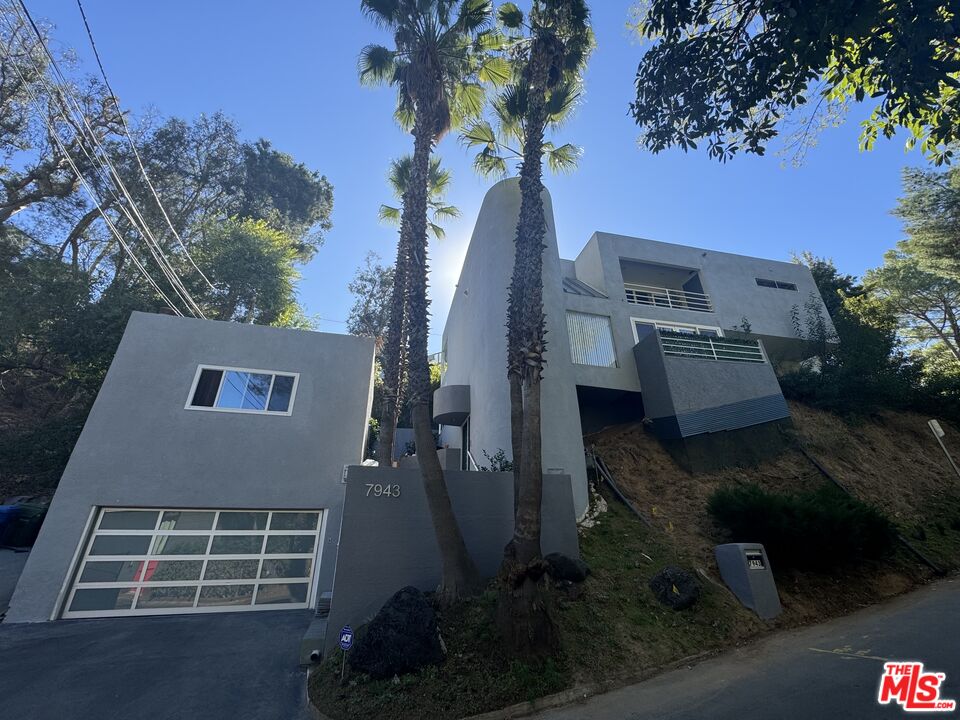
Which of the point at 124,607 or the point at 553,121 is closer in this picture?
the point at 124,607

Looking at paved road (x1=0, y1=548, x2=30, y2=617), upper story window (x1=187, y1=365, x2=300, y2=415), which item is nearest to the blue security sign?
upper story window (x1=187, y1=365, x2=300, y2=415)

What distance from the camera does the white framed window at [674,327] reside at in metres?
13.4

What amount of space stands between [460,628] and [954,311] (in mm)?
30669

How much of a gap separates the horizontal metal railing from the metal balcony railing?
306 centimetres

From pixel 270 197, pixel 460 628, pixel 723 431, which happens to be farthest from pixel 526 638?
pixel 270 197

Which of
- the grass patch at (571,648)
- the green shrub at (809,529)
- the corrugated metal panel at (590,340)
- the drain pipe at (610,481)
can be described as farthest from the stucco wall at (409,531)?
the corrugated metal panel at (590,340)

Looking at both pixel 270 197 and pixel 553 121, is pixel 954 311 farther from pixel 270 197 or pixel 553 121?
pixel 270 197

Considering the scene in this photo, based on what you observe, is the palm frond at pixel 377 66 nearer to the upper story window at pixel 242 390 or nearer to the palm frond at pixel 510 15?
the palm frond at pixel 510 15

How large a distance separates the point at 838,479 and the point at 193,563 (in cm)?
1502

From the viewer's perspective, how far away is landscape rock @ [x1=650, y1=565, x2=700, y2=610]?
626cm

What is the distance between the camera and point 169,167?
76.7 ft

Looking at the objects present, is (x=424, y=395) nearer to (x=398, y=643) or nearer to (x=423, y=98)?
(x=398, y=643)

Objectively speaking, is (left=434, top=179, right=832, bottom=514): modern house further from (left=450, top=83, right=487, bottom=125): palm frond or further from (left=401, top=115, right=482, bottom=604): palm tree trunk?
(left=401, top=115, right=482, bottom=604): palm tree trunk

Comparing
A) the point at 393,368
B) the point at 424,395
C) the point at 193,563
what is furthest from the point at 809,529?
the point at 193,563
